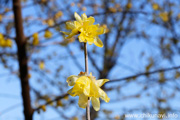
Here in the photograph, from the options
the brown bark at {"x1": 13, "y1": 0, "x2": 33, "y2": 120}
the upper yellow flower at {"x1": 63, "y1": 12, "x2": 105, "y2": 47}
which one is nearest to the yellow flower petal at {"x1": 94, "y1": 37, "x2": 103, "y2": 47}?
the upper yellow flower at {"x1": 63, "y1": 12, "x2": 105, "y2": 47}

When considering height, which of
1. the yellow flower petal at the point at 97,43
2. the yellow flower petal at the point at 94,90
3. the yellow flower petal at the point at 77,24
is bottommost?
the yellow flower petal at the point at 94,90

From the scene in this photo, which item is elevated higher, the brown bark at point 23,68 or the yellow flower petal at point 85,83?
the brown bark at point 23,68

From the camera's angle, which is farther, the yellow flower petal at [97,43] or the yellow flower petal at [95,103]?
the yellow flower petal at [97,43]

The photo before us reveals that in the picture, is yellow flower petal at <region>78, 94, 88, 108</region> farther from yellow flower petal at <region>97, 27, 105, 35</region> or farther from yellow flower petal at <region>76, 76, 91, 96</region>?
yellow flower petal at <region>97, 27, 105, 35</region>

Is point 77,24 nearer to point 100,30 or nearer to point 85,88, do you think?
point 100,30

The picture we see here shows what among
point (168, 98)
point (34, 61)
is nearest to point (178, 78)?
point (168, 98)

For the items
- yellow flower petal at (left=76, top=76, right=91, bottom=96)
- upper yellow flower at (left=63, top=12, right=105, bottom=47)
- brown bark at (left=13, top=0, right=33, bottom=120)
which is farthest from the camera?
brown bark at (left=13, top=0, right=33, bottom=120)

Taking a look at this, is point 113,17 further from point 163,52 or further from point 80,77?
point 80,77

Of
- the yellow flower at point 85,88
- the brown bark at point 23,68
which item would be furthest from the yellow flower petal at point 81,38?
the brown bark at point 23,68

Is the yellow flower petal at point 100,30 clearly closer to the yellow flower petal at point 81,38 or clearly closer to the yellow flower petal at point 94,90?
the yellow flower petal at point 81,38

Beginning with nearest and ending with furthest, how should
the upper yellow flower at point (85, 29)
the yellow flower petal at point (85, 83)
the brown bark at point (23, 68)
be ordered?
1. the yellow flower petal at point (85, 83)
2. the upper yellow flower at point (85, 29)
3. the brown bark at point (23, 68)

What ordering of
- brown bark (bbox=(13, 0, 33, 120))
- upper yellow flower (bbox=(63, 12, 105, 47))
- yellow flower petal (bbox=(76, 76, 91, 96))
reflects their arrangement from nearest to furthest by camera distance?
yellow flower petal (bbox=(76, 76, 91, 96)), upper yellow flower (bbox=(63, 12, 105, 47)), brown bark (bbox=(13, 0, 33, 120))
